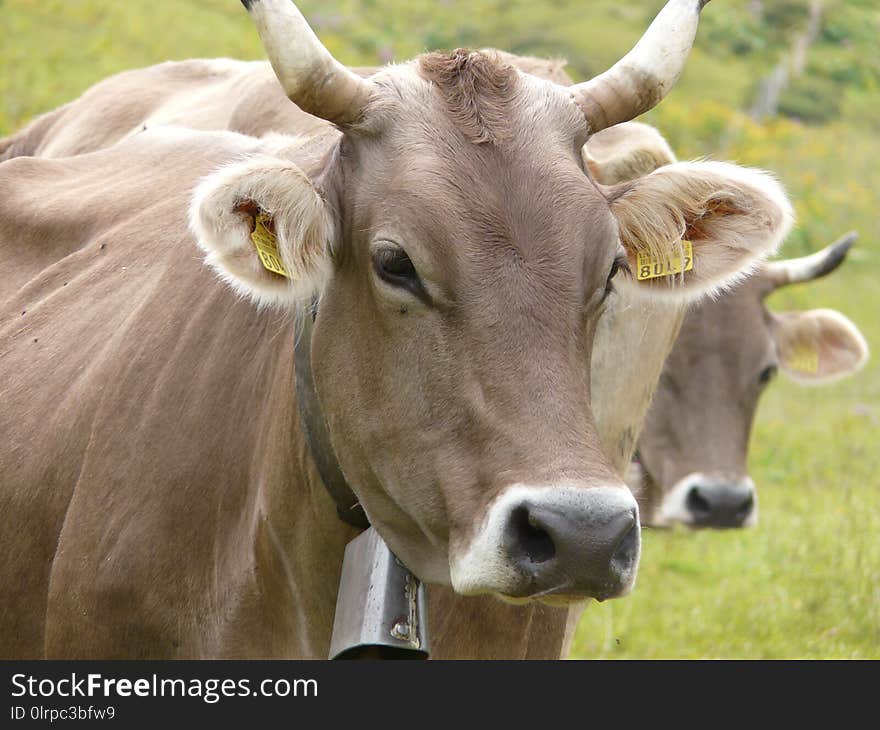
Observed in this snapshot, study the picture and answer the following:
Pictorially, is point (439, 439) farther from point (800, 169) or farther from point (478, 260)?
point (800, 169)

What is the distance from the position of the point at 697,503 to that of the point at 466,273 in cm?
402

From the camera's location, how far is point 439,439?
302cm

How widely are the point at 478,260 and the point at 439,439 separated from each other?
0.37m

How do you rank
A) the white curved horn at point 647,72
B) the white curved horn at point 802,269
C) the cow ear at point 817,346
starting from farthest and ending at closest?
the cow ear at point 817,346 → the white curved horn at point 802,269 → the white curved horn at point 647,72

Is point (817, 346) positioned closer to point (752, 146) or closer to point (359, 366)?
point (359, 366)

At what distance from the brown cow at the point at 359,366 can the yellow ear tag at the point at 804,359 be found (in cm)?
387

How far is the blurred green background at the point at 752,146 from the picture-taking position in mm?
6832

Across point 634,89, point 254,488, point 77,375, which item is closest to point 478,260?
point 634,89

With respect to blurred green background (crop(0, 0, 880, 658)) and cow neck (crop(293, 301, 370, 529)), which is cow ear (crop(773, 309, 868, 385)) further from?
cow neck (crop(293, 301, 370, 529))

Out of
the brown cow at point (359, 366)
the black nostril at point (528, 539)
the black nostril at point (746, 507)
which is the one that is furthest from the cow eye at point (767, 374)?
the black nostril at point (528, 539)

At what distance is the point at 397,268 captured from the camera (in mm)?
3061

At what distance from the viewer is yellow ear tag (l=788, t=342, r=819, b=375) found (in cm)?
783

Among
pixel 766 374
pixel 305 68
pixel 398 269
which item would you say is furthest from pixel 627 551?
pixel 766 374

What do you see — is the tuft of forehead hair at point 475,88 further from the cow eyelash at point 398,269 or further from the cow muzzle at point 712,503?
the cow muzzle at point 712,503
